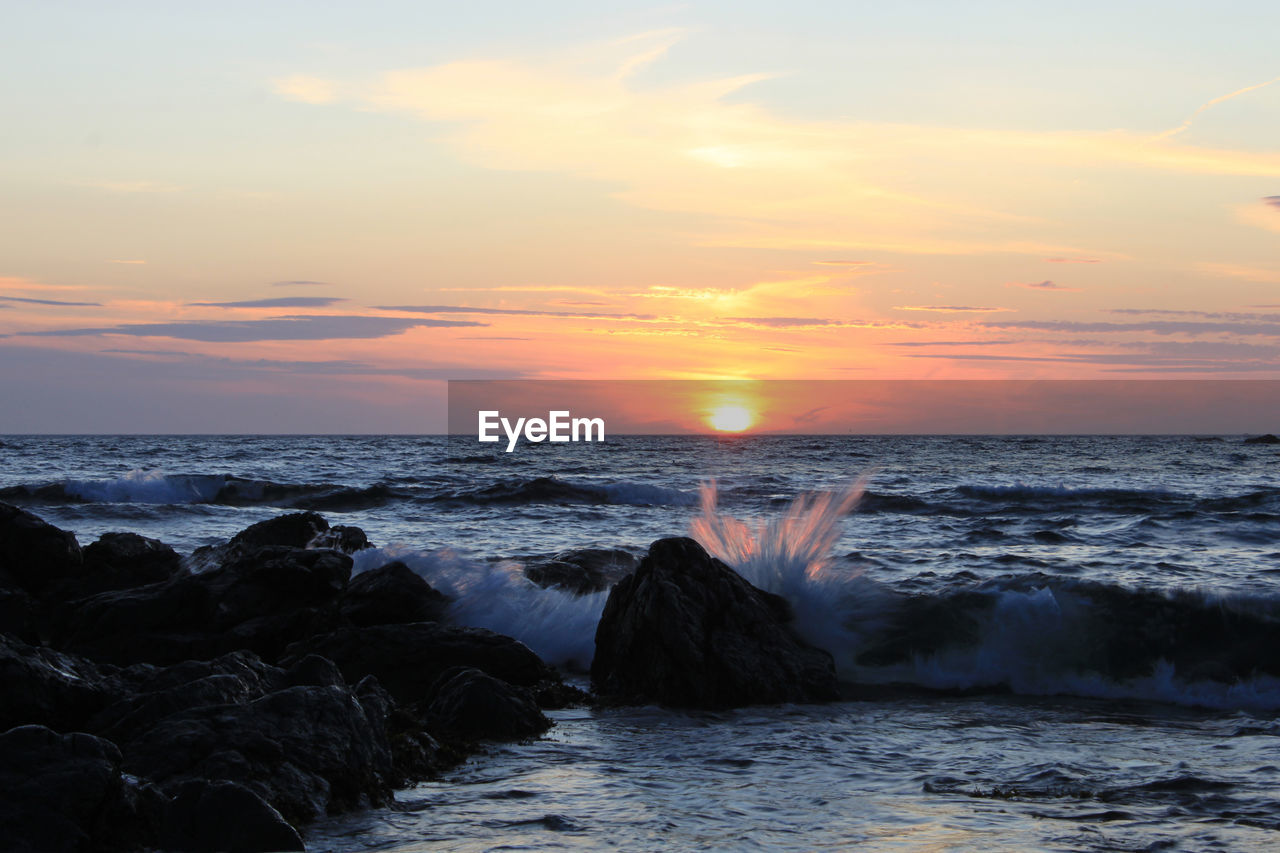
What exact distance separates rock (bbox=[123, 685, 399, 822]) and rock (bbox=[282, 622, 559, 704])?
2702mm

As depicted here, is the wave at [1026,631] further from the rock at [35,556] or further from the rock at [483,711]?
the rock at [35,556]

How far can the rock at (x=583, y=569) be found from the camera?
12758 mm

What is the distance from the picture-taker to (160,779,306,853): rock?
469 centimetres

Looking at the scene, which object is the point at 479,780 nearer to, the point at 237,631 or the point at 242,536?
the point at 237,631

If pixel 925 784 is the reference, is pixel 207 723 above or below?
above

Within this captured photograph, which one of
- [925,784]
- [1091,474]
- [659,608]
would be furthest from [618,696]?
[1091,474]

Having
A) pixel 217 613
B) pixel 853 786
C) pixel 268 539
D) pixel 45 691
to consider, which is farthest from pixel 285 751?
pixel 268 539

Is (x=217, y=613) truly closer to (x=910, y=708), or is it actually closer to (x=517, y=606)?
(x=517, y=606)

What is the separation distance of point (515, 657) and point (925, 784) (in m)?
3.93

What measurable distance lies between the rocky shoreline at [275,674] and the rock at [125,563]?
3 cm

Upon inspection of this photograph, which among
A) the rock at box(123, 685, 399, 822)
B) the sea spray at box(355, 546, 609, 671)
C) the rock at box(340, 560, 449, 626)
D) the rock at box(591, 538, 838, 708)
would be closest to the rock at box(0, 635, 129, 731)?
the rock at box(123, 685, 399, 822)

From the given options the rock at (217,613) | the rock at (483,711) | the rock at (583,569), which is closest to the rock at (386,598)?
the rock at (217,613)

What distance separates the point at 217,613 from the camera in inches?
415

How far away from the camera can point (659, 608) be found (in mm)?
8734
